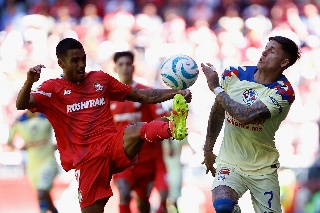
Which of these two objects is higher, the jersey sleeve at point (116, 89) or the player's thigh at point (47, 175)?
the jersey sleeve at point (116, 89)

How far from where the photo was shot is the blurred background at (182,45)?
15.4 metres

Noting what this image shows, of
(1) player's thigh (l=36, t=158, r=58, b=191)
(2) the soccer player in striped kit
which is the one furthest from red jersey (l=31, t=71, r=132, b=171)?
(1) player's thigh (l=36, t=158, r=58, b=191)

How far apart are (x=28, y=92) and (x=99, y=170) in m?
1.07

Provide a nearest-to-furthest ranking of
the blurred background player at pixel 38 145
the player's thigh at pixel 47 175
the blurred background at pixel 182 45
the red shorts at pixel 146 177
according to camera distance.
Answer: the red shorts at pixel 146 177 < the player's thigh at pixel 47 175 < the blurred background player at pixel 38 145 < the blurred background at pixel 182 45

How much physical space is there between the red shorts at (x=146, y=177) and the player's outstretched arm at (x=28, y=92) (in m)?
2.99

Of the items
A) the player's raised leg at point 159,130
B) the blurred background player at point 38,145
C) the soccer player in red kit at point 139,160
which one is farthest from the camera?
the blurred background player at point 38,145

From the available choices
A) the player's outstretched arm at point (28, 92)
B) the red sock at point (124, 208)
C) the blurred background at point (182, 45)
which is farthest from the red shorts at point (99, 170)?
the blurred background at point (182, 45)

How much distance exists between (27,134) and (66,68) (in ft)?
13.2

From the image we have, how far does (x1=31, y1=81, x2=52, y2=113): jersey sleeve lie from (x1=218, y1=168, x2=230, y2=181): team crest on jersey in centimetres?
184

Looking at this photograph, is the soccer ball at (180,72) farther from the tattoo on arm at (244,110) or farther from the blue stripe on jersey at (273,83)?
the tattoo on arm at (244,110)

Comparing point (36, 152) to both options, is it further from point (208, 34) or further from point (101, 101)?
point (208, 34)

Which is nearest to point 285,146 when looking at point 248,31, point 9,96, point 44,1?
point 248,31

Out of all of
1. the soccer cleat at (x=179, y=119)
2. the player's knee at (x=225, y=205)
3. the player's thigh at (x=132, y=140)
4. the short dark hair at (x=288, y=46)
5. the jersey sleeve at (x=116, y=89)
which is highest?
the short dark hair at (x=288, y=46)

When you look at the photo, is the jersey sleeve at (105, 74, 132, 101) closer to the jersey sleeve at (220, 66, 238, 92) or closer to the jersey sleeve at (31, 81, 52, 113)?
the jersey sleeve at (31, 81, 52, 113)
